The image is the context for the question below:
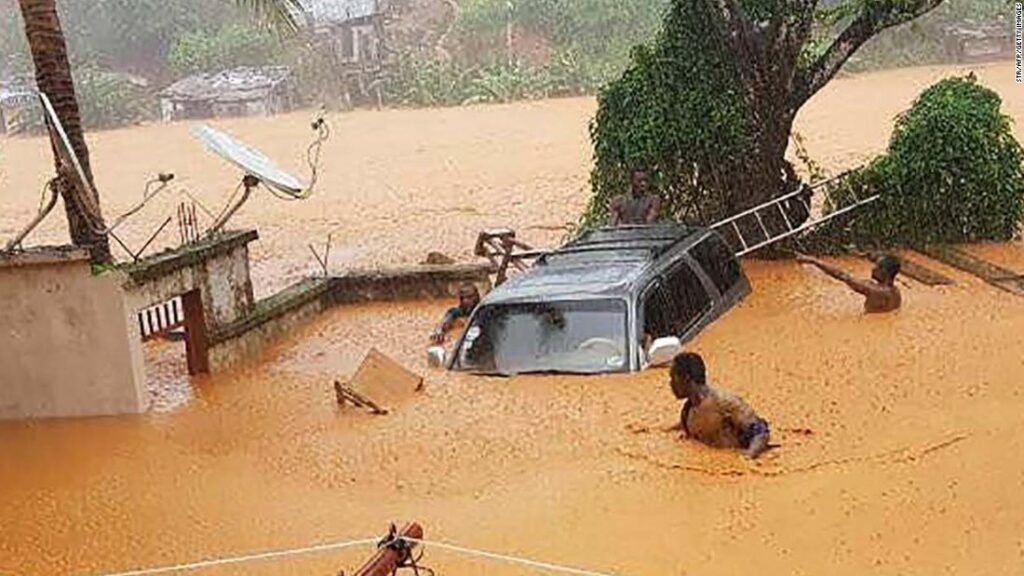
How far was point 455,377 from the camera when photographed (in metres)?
11.0

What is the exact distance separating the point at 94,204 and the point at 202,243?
143 cm

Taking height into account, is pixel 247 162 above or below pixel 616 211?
above

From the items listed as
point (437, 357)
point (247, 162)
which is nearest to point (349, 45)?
point (247, 162)

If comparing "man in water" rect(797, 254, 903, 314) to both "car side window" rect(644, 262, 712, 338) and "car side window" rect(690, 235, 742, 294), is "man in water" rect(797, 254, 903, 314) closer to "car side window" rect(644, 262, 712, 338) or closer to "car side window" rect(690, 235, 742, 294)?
"car side window" rect(690, 235, 742, 294)

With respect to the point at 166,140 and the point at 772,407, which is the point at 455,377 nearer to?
the point at 772,407

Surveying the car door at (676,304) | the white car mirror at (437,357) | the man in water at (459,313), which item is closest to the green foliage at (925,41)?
the man in water at (459,313)

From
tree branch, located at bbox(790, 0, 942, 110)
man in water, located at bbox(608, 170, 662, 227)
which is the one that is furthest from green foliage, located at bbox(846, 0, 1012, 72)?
man in water, located at bbox(608, 170, 662, 227)

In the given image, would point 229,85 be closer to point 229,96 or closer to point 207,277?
point 229,96

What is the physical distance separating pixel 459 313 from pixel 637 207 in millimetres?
2956

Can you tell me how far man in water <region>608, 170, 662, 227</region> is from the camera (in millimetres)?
15555

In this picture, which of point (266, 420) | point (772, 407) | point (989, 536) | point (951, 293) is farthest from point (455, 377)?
point (951, 293)

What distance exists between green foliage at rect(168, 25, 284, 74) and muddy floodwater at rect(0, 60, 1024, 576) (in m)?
43.3

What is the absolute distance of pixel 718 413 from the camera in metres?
8.91

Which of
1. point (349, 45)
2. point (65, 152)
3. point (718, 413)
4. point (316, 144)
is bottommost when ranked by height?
point (718, 413)
